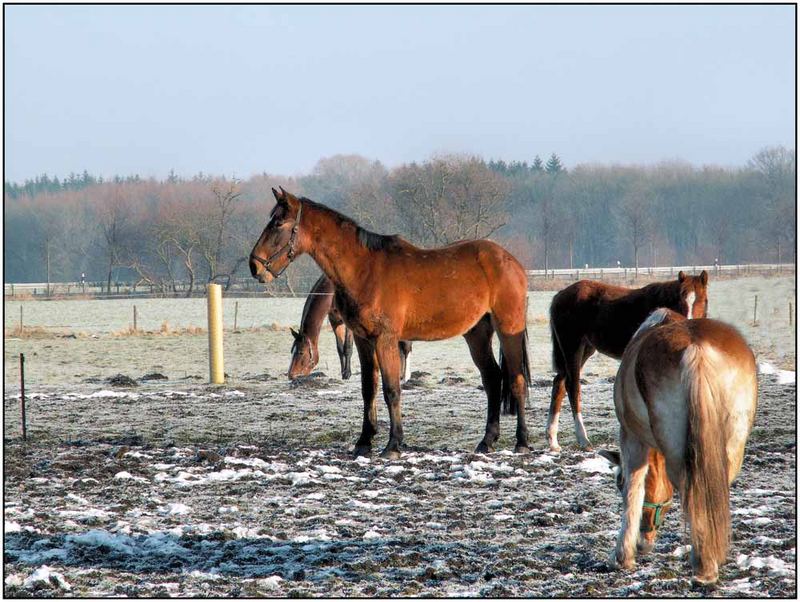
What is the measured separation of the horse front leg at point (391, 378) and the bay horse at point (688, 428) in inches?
138

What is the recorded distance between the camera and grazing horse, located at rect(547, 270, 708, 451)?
7.72 meters

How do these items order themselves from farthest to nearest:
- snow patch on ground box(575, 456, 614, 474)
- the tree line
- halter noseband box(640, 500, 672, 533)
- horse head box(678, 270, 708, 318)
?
the tree line, horse head box(678, 270, 708, 318), snow patch on ground box(575, 456, 614, 474), halter noseband box(640, 500, 672, 533)

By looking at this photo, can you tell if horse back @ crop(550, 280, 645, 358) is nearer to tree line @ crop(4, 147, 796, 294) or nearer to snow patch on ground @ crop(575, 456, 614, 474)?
snow patch on ground @ crop(575, 456, 614, 474)

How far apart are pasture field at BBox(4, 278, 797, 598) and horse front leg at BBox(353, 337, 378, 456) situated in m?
0.24

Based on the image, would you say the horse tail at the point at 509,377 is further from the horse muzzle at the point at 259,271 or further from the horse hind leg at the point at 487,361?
the horse muzzle at the point at 259,271

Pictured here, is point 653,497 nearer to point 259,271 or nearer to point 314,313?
point 259,271

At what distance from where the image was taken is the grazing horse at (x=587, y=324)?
25.3 feet

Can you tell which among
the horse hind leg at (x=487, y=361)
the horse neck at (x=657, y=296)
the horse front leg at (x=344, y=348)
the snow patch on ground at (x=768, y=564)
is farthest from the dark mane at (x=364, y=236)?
the horse front leg at (x=344, y=348)

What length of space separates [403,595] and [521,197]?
192 ft

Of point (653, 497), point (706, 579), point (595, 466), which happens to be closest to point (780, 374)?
point (595, 466)

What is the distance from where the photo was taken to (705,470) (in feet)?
12.2

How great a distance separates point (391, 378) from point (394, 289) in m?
0.76

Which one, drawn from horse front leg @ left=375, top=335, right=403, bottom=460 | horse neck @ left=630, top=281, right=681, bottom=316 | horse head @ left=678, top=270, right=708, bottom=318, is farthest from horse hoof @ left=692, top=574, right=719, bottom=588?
horse front leg @ left=375, top=335, right=403, bottom=460

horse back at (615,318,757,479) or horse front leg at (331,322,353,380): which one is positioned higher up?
horse back at (615,318,757,479)
